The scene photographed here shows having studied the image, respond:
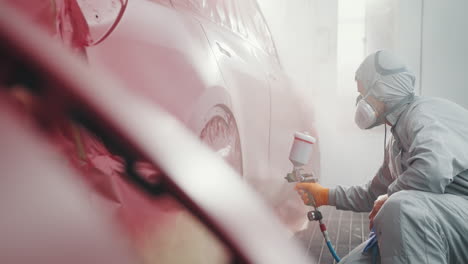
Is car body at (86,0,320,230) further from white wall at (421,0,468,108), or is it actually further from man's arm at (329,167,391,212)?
white wall at (421,0,468,108)

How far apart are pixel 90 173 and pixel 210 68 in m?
0.65

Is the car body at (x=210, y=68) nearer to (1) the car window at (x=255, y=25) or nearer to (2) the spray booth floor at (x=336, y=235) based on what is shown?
(1) the car window at (x=255, y=25)

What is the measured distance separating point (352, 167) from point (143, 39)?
4.14m

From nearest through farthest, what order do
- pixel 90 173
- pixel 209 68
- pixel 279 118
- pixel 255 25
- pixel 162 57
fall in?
1. pixel 90 173
2. pixel 162 57
3. pixel 209 68
4. pixel 279 118
5. pixel 255 25

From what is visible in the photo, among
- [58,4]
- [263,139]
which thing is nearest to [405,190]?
[263,139]

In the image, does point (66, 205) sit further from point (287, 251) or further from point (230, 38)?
point (230, 38)

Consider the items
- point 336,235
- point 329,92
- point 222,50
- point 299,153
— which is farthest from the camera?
point 329,92

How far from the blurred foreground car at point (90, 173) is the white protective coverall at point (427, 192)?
3.97 ft

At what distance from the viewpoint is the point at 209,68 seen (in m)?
1.33

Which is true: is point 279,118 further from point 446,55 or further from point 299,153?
point 446,55

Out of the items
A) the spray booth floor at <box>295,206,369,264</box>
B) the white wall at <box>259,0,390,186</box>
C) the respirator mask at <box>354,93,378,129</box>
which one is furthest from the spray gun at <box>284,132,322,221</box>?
the white wall at <box>259,0,390,186</box>

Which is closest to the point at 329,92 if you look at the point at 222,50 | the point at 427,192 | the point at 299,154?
the point at 299,154

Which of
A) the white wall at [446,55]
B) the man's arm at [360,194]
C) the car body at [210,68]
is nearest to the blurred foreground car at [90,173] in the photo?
the car body at [210,68]

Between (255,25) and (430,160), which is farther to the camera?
(255,25)
